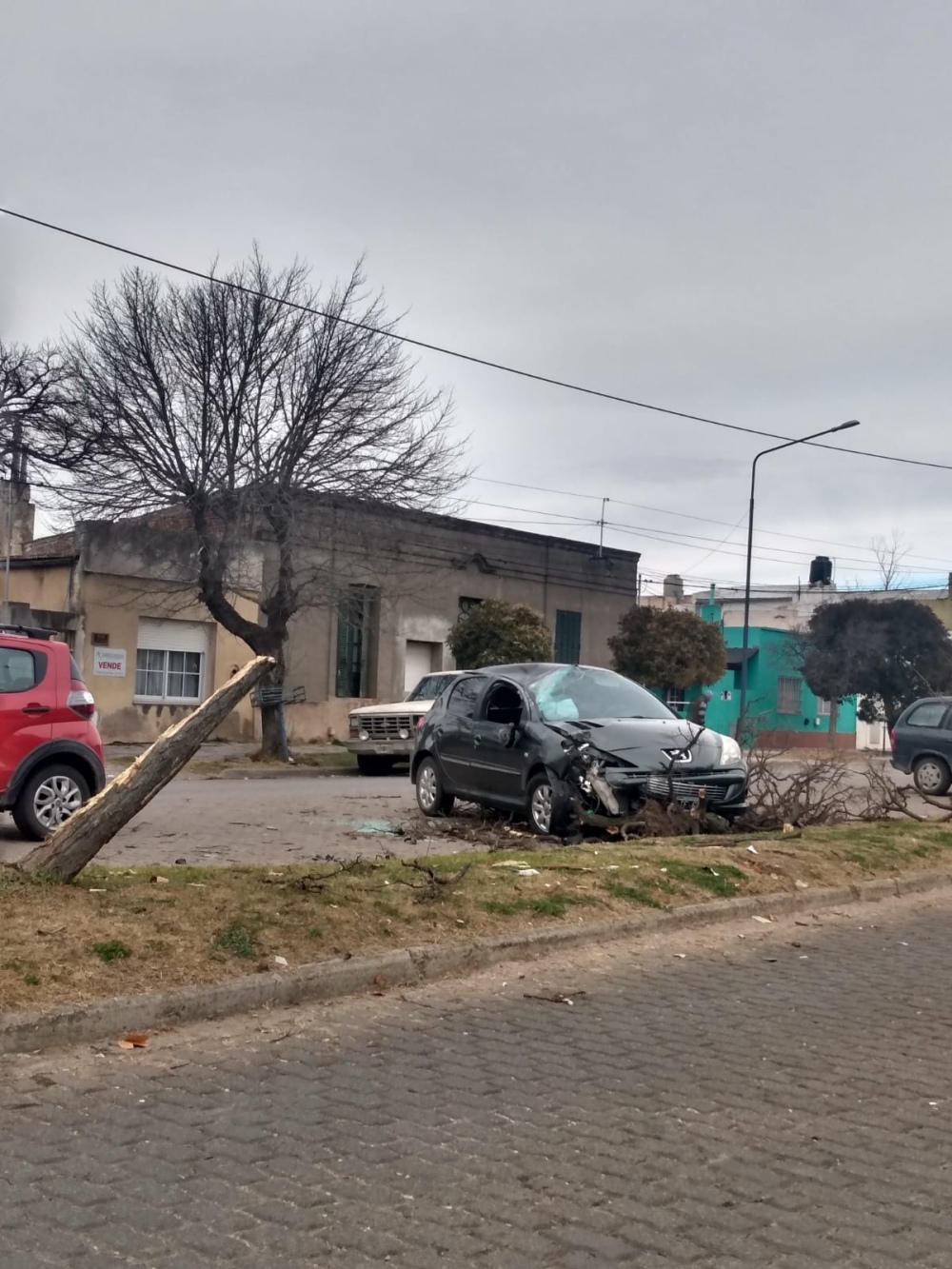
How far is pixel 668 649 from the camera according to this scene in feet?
114

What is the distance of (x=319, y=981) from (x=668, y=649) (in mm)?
28655

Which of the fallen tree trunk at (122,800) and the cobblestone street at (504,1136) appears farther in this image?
the fallen tree trunk at (122,800)

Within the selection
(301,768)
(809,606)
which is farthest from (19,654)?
(809,606)

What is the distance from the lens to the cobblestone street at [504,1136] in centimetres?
389

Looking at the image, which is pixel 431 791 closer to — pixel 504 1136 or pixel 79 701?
pixel 79 701

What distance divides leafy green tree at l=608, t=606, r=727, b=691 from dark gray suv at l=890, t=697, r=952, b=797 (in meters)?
12.4

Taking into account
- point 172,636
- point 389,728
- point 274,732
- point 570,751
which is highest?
point 172,636

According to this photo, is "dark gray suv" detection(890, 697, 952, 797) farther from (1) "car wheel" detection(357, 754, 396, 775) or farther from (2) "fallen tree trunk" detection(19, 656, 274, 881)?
(2) "fallen tree trunk" detection(19, 656, 274, 881)

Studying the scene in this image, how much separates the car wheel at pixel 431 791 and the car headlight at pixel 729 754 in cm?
313

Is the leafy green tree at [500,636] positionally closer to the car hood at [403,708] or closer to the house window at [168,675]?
the house window at [168,675]

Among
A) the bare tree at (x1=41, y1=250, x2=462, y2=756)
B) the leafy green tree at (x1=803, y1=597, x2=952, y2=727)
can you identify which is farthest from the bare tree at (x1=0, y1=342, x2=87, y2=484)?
the leafy green tree at (x1=803, y1=597, x2=952, y2=727)

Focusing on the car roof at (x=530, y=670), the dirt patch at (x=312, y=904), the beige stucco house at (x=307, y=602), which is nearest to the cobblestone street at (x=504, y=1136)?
the dirt patch at (x=312, y=904)

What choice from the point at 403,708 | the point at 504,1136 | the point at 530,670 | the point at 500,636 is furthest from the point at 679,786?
the point at 500,636

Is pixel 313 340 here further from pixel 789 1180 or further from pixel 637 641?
pixel 789 1180
